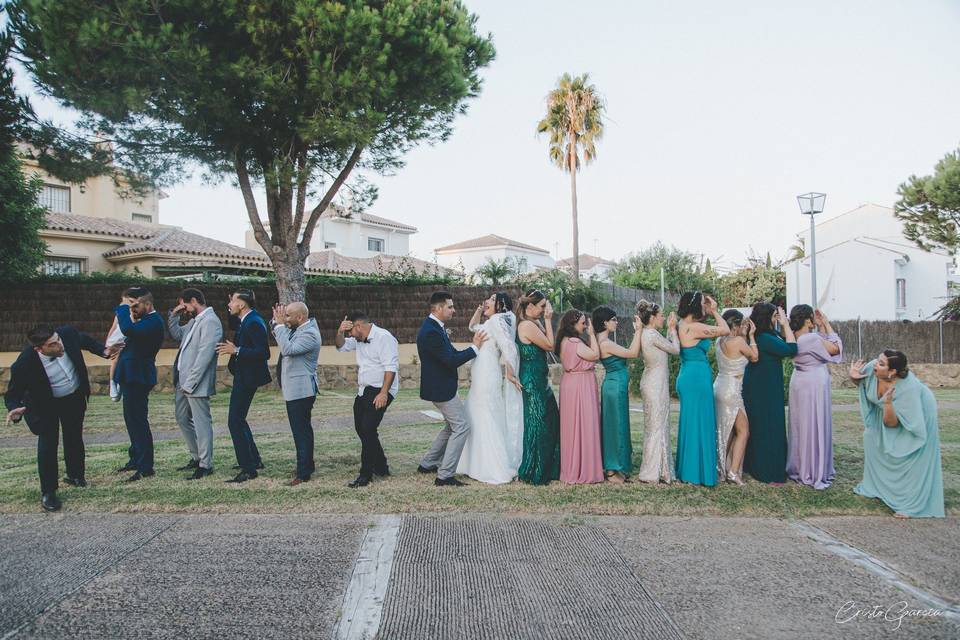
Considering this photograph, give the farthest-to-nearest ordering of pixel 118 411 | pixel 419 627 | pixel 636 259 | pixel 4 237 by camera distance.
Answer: pixel 636 259 < pixel 4 237 < pixel 118 411 < pixel 419 627

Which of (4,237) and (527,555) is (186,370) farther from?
(4,237)

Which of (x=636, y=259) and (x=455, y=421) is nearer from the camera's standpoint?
(x=455, y=421)

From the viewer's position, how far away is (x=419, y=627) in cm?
404

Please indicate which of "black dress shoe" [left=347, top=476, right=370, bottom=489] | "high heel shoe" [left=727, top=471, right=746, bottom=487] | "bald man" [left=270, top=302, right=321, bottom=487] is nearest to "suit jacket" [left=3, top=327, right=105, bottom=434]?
"bald man" [left=270, top=302, right=321, bottom=487]

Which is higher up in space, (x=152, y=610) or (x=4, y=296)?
(x=4, y=296)

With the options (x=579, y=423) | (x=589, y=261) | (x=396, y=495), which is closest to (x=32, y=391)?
(x=396, y=495)

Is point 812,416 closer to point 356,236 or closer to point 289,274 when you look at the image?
point 289,274

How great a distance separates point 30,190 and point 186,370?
44.7ft

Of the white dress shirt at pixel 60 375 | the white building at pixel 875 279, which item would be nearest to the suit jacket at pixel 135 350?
the white dress shirt at pixel 60 375

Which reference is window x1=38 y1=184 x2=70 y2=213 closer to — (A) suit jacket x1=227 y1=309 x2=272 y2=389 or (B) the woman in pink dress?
(A) suit jacket x1=227 y1=309 x2=272 y2=389

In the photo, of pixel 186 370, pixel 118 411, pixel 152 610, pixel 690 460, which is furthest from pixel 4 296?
pixel 690 460

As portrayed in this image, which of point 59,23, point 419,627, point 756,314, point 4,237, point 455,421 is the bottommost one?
point 419,627

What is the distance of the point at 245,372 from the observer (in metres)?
7.39

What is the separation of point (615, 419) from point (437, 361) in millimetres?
2024
